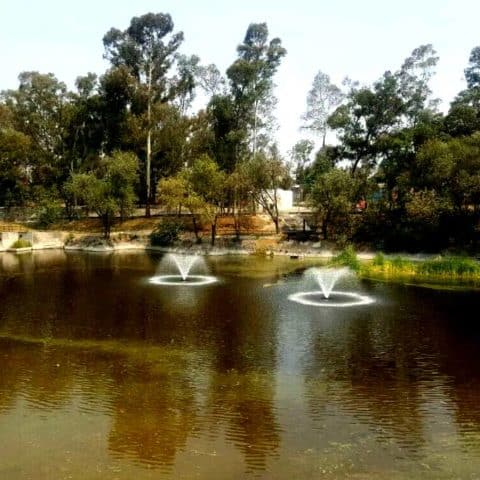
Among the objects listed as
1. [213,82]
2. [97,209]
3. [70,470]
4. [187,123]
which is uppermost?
[213,82]

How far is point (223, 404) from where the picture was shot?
1335cm

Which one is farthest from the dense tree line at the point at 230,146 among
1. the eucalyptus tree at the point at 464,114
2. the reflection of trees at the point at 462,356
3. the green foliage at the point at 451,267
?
the reflection of trees at the point at 462,356

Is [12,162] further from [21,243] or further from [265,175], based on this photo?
[265,175]

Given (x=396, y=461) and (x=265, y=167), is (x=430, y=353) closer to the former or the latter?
(x=396, y=461)

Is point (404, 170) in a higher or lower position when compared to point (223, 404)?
higher

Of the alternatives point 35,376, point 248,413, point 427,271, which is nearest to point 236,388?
point 248,413

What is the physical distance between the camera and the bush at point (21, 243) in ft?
170

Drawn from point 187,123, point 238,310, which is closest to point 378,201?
point 187,123

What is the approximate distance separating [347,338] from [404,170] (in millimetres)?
32927

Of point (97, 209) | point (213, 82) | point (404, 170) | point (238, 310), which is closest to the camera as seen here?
point (238, 310)

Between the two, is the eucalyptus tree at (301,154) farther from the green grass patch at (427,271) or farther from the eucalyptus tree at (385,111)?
the green grass patch at (427,271)

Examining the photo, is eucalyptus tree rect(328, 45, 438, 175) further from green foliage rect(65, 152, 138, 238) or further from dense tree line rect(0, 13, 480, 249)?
green foliage rect(65, 152, 138, 238)

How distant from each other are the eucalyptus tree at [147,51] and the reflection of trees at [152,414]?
157 feet

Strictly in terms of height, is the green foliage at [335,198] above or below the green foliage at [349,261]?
above
